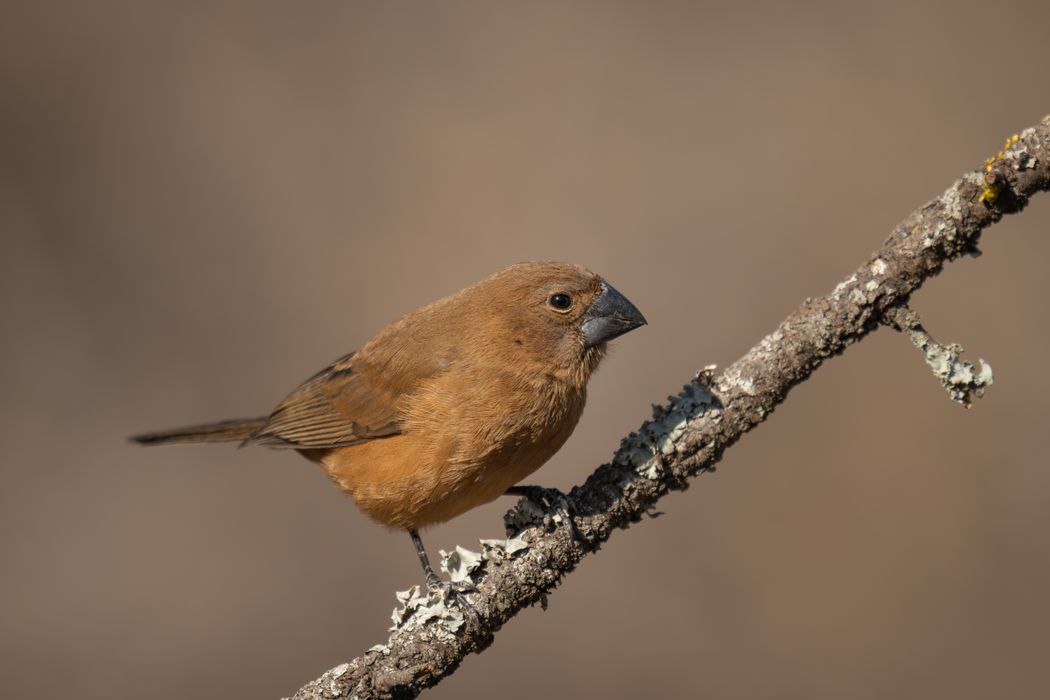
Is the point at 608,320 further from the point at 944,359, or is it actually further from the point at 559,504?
the point at 944,359

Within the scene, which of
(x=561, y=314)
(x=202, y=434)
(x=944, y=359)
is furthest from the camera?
(x=202, y=434)

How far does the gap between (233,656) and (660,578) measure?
2.94 metres

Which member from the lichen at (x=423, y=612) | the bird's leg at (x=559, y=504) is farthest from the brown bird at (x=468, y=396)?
the lichen at (x=423, y=612)

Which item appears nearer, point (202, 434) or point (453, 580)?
point (453, 580)

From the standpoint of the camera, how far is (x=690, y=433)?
3268mm

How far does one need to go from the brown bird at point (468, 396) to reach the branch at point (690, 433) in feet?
1.70

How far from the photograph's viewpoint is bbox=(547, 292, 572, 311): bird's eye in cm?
420

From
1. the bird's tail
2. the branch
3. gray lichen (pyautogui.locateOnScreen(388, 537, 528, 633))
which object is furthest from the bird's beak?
the bird's tail

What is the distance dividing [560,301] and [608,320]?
0.72 feet

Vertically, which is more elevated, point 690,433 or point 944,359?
point 690,433

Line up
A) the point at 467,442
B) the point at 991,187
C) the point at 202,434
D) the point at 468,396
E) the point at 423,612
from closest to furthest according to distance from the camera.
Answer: the point at 991,187 → the point at 423,612 → the point at 467,442 → the point at 468,396 → the point at 202,434

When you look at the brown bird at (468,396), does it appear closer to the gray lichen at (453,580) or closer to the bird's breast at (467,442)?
the bird's breast at (467,442)

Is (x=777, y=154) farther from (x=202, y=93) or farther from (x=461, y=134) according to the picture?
(x=202, y=93)

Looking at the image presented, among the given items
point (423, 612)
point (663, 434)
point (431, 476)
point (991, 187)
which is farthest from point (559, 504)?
point (991, 187)
